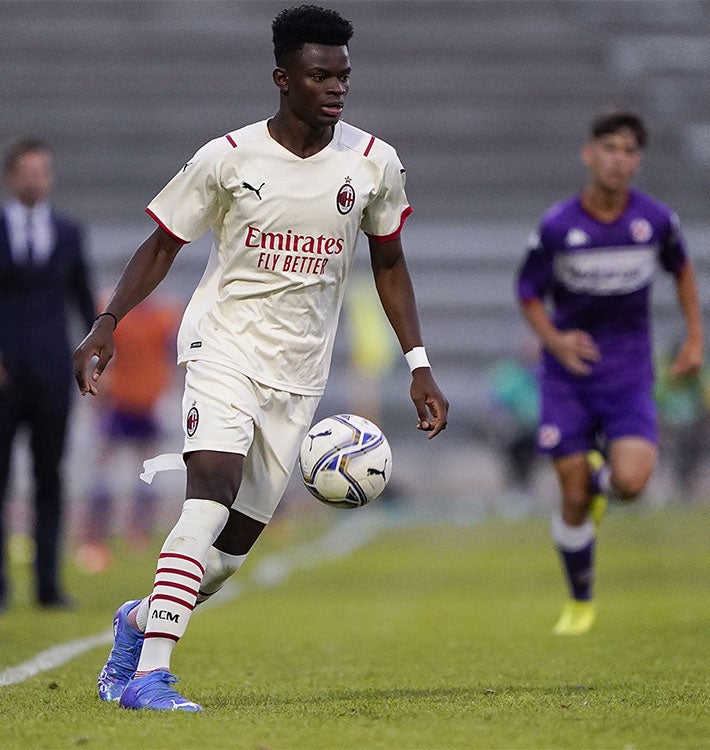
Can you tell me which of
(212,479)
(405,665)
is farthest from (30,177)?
(212,479)

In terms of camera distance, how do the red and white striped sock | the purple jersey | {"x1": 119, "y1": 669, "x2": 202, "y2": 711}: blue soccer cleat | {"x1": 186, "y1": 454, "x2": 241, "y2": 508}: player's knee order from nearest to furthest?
{"x1": 119, "y1": 669, "x2": 202, "y2": 711}: blue soccer cleat
the red and white striped sock
{"x1": 186, "y1": 454, "x2": 241, "y2": 508}: player's knee
the purple jersey

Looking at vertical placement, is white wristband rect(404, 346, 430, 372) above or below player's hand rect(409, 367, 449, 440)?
above

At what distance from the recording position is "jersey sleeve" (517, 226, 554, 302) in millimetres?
8469

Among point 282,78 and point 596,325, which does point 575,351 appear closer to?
Answer: point 596,325

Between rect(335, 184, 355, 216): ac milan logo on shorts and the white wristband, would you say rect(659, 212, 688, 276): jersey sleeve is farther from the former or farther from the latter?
rect(335, 184, 355, 216): ac milan logo on shorts

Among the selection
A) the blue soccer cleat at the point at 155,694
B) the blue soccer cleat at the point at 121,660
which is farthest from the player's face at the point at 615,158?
the blue soccer cleat at the point at 155,694

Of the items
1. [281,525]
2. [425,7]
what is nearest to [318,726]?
[281,525]

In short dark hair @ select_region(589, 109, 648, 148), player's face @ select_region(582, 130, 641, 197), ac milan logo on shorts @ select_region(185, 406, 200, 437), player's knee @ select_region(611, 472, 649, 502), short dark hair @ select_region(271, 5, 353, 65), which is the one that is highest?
short dark hair @ select_region(271, 5, 353, 65)

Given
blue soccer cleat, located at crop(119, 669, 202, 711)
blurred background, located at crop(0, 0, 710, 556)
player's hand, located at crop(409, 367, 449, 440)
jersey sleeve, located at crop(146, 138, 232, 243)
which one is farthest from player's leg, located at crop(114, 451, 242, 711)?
blurred background, located at crop(0, 0, 710, 556)

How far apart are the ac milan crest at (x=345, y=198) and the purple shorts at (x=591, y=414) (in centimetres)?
304

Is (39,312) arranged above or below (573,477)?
below

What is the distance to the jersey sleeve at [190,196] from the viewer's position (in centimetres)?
557

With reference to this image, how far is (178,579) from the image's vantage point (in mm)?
5188

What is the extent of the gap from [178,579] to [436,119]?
2704cm
